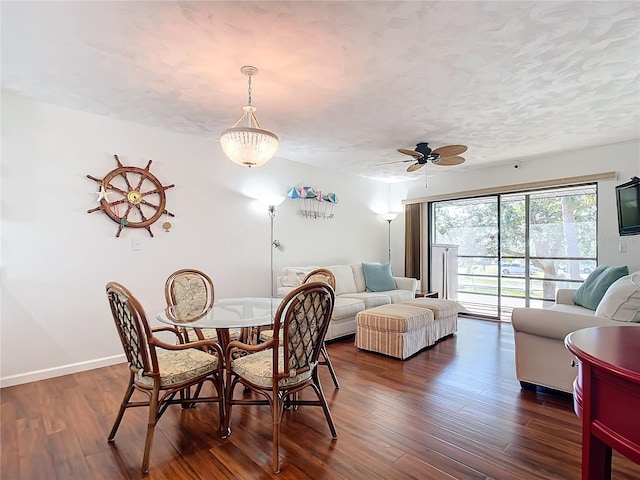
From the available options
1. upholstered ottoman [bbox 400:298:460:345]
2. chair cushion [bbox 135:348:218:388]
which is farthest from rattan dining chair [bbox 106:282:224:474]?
upholstered ottoman [bbox 400:298:460:345]

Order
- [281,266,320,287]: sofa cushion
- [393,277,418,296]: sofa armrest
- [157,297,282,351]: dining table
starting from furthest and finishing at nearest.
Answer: [393,277,418,296]: sofa armrest < [281,266,320,287]: sofa cushion < [157,297,282,351]: dining table

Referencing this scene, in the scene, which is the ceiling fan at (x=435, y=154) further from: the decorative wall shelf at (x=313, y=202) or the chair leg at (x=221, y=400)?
the chair leg at (x=221, y=400)

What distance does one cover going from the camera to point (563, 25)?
195cm

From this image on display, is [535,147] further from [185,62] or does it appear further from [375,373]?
[185,62]

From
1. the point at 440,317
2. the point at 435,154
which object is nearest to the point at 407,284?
the point at 440,317

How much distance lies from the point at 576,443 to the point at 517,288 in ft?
12.3

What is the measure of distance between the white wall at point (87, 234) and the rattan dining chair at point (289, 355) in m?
2.04

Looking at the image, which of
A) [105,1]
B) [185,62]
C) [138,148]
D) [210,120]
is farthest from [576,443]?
[138,148]

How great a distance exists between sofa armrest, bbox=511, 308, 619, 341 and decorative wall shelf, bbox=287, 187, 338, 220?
127 inches

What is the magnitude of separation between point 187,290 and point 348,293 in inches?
102

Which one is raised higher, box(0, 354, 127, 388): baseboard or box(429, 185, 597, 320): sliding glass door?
box(429, 185, 597, 320): sliding glass door

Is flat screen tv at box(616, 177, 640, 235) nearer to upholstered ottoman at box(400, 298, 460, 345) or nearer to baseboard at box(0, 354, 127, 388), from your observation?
upholstered ottoman at box(400, 298, 460, 345)

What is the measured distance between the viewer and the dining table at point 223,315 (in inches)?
81.3

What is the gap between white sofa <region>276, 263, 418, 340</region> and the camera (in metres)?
4.23
